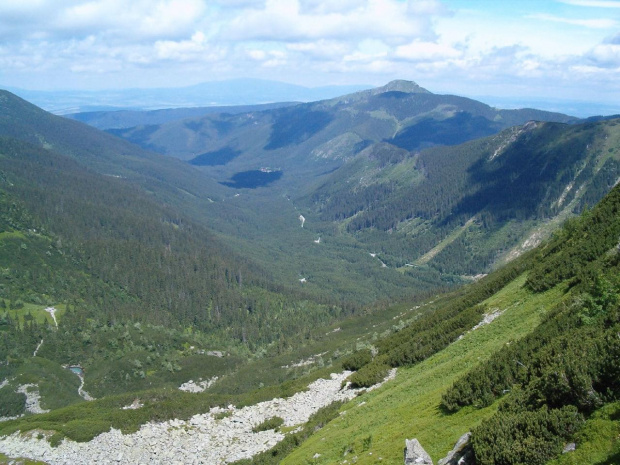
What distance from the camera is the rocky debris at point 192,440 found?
→ 58.0 meters

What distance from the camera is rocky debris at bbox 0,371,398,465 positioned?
58031mm

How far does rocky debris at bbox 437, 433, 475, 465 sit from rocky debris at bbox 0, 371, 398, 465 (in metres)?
33.9

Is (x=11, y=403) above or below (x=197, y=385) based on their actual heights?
above

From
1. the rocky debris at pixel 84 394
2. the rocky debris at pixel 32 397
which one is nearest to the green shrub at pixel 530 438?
the rocky debris at pixel 32 397

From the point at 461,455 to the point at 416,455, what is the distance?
2913 mm

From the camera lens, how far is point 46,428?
66625mm

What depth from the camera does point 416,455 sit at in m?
26.5

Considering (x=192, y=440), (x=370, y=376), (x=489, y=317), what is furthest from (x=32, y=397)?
(x=489, y=317)

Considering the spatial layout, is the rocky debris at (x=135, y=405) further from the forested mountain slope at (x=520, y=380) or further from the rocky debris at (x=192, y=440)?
the forested mountain slope at (x=520, y=380)

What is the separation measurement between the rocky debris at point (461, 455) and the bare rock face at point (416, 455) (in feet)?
2.37

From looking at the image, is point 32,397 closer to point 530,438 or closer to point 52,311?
point 52,311

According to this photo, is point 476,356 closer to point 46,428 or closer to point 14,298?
point 46,428

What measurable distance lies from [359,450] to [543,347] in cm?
1519

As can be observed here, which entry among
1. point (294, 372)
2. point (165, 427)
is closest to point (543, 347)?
point (165, 427)
